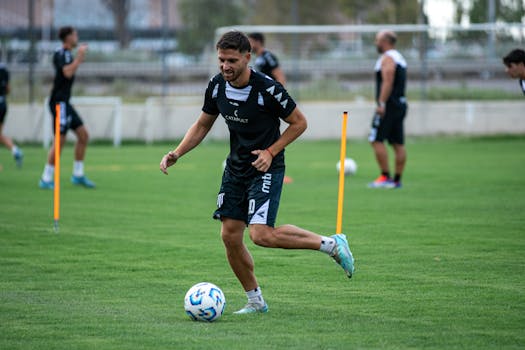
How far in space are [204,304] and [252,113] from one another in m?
1.41

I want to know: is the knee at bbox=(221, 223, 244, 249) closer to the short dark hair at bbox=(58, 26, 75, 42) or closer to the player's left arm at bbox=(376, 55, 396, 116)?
the player's left arm at bbox=(376, 55, 396, 116)

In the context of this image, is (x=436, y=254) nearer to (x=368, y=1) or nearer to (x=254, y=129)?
(x=254, y=129)

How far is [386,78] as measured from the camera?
15.0 metres

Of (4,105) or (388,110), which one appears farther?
(4,105)

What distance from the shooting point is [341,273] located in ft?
27.6

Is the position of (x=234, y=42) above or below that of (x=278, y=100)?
above

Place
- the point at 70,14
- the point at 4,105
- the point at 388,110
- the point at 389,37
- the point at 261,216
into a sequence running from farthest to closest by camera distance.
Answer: the point at 70,14 < the point at 4,105 < the point at 388,110 < the point at 389,37 < the point at 261,216

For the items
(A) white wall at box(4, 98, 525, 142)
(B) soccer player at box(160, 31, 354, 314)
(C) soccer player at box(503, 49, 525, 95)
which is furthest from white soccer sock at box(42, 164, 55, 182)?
(A) white wall at box(4, 98, 525, 142)

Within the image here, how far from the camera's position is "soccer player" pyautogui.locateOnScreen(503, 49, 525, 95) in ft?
40.0

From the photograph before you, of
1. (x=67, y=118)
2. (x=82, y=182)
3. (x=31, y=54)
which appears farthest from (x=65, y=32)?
(x=31, y=54)

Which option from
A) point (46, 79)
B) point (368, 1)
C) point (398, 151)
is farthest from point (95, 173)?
point (368, 1)

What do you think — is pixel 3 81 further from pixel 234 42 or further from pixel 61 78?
pixel 234 42

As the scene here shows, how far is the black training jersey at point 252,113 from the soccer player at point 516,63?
620 cm

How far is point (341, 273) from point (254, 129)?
210 centimetres
